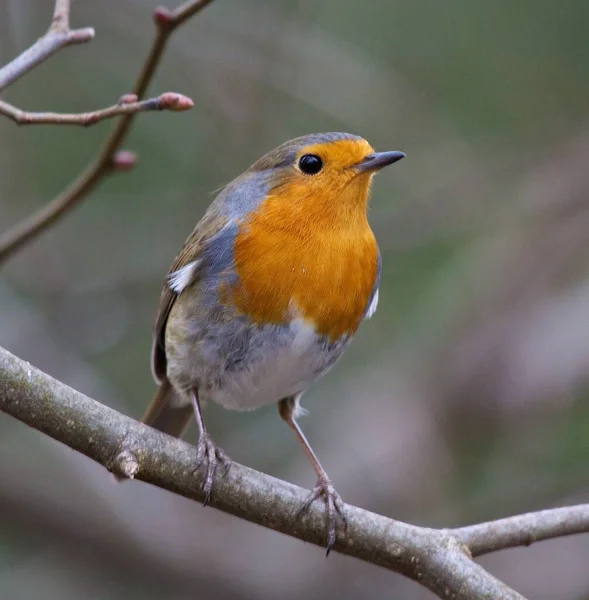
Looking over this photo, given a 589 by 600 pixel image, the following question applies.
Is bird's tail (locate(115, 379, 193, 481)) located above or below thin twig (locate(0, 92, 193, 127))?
below

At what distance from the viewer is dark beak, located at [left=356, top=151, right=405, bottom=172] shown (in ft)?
11.9

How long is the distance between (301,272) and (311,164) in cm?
51

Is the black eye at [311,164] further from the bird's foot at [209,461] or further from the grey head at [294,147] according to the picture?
the bird's foot at [209,461]

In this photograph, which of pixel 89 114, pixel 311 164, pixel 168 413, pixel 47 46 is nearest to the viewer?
pixel 89 114

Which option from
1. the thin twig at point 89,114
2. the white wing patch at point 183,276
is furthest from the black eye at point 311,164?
the thin twig at point 89,114

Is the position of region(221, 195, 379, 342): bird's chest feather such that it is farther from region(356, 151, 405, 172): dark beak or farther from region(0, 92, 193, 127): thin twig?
region(0, 92, 193, 127): thin twig

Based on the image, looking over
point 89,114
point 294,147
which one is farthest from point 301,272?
point 89,114

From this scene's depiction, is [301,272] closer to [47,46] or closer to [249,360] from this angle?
[249,360]

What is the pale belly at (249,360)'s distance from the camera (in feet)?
11.7

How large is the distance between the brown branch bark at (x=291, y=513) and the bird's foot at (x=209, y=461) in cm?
2

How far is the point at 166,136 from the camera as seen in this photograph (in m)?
6.03

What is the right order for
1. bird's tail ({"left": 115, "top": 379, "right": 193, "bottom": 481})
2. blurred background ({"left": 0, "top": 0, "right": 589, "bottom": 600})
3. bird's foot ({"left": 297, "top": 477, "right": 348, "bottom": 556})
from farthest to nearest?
blurred background ({"left": 0, "top": 0, "right": 589, "bottom": 600}), bird's tail ({"left": 115, "top": 379, "right": 193, "bottom": 481}), bird's foot ({"left": 297, "top": 477, "right": 348, "bottom": 556})

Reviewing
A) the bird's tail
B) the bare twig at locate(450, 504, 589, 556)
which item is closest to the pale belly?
the bird's tail

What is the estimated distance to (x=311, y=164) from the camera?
3.77 metres
